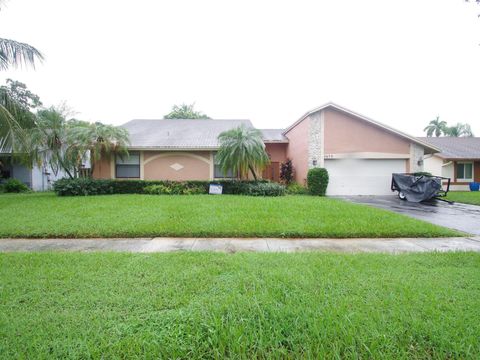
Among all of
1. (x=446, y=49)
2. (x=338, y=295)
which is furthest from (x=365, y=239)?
(x=446, y=49)

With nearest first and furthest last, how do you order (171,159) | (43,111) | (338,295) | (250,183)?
(338,295), (43,111), (250,183), (171,159)

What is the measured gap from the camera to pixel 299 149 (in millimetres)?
14688

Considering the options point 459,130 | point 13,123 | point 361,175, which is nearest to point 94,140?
point 13,123

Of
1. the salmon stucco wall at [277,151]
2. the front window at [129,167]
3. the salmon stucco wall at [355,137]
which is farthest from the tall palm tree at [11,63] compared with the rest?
the salmon stucco wall at [355,137]

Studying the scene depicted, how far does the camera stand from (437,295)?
2697 millimetres

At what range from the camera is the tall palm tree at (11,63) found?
849 centimetres

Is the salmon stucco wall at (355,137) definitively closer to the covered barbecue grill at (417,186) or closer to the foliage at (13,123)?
the covered barbecue grill at (417,186)

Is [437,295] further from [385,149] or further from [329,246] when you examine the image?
[385,149]


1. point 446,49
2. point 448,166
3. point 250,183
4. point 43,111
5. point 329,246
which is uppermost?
point 446,49

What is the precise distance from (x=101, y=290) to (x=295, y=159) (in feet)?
45.4

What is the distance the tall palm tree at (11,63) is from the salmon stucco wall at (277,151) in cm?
1279

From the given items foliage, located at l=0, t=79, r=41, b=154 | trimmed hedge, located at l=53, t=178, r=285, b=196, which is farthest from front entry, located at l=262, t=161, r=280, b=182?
foliage, located at l=0, t=79, r=41, b=154

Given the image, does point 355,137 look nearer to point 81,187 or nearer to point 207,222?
point 207,222

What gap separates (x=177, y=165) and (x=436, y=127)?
4600cm
